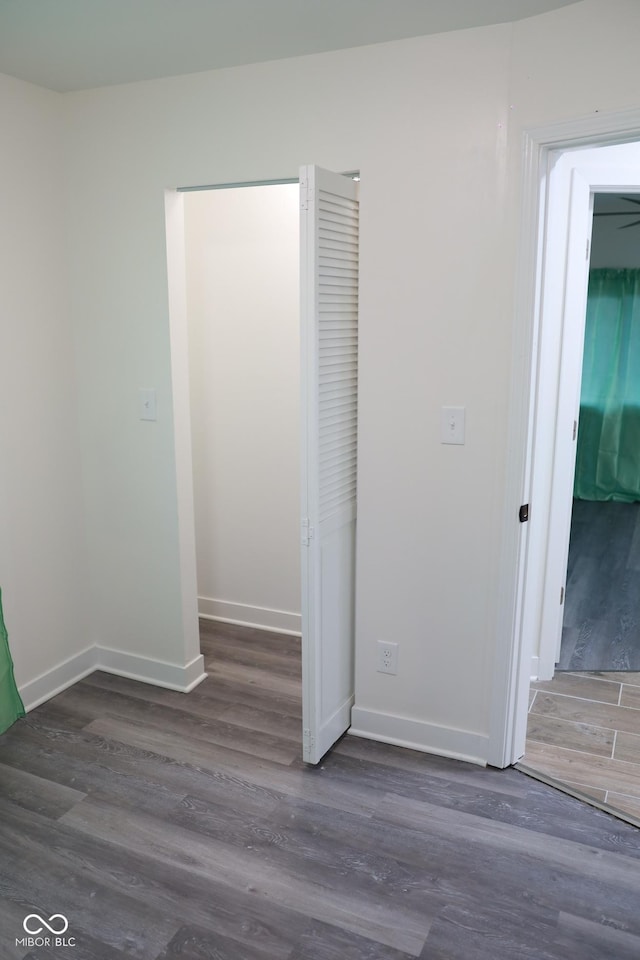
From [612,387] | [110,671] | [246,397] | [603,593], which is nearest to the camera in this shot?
[110,671]

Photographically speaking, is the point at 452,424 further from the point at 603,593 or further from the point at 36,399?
the point at 603,593

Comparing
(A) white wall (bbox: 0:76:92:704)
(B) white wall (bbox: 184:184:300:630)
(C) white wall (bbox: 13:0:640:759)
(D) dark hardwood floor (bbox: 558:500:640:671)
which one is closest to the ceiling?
(C) white wall (bbox: 13:0:640:759)

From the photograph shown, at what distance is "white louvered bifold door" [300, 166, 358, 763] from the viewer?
2275 mm

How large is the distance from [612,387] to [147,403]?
15.3 feet

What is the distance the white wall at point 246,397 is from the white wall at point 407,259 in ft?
2.24

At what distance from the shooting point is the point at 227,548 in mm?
3801

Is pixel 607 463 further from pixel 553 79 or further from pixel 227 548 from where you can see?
pixel 553 79

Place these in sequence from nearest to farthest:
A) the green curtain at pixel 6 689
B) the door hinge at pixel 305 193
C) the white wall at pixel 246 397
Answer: the door hinge at pixel 305 193 → the green curtain at pixel 6 689 → the white wall at pixel 246 397

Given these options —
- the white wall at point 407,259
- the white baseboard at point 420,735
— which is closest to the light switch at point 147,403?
the white wall at point 407,259

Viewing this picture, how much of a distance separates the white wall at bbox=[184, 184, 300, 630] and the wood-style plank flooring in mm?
1292

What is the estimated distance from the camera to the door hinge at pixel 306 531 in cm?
241

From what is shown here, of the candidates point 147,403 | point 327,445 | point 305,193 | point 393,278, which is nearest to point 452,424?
point 327,445

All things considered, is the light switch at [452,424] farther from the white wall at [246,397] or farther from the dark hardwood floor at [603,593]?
the dark hardwood floor at [603,593]

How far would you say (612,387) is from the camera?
6.34 metres
